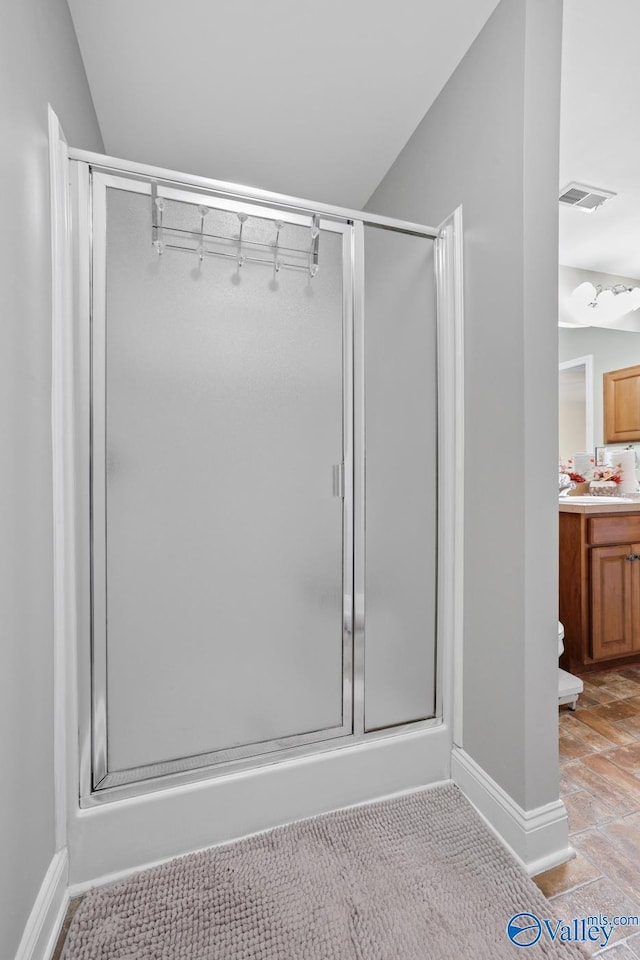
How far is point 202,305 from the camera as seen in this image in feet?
4.56

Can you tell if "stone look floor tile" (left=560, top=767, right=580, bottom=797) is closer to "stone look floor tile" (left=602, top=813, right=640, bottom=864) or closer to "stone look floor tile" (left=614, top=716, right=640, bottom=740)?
"stone look floor tile" (left=602, top=813, right=640, bottom=864)

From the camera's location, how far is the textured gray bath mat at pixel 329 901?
1057 mm

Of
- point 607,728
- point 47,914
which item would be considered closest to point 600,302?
point 607,728

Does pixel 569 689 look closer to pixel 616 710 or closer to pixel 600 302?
pixel 616 710

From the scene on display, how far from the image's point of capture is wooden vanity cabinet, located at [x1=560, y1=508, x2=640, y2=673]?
237 cm

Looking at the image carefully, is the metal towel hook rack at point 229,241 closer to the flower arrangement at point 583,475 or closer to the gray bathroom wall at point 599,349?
the gray bathroom wall at point 599,349

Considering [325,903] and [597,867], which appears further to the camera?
[597,867]

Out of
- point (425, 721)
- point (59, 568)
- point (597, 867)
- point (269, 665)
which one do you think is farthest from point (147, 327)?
point (597, 867)

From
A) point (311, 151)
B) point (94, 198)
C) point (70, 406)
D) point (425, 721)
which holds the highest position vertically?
point (311, 151)

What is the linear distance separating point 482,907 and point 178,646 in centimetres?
103

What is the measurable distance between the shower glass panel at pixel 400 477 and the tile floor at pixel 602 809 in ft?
1.78

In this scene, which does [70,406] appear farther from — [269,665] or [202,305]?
[269,665]

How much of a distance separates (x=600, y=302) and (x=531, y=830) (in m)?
2.96

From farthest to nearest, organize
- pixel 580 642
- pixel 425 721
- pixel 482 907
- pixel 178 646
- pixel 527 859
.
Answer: pixel 580 642 → pixel 425 721 → pixel 178 646 → pixel 527 859 → pixel 482 907
